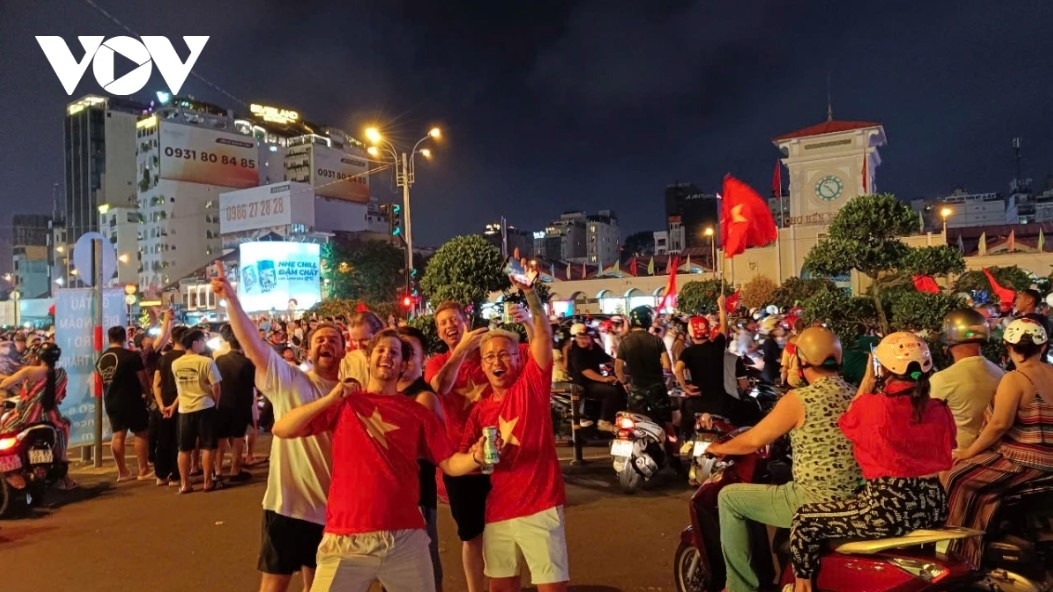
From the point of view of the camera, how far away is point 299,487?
3.66 metres

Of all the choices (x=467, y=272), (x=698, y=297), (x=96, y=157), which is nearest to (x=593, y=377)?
(x=467, y=272)

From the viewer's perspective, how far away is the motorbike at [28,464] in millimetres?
7160

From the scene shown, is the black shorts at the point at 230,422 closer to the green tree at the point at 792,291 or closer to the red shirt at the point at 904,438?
the red shirt at the point at 904,438

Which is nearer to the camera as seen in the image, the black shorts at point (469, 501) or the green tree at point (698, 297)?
the black shorts at point (469, 501)

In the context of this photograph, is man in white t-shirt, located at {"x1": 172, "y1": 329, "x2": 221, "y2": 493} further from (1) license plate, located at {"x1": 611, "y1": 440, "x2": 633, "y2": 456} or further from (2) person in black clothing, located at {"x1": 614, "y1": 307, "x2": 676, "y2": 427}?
(2) person in black clothing, located at {"x1": 614, "y1": 307, "x2": 676, "y2": 427}

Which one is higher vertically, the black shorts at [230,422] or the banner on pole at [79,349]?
the banner on pole at [79,349]

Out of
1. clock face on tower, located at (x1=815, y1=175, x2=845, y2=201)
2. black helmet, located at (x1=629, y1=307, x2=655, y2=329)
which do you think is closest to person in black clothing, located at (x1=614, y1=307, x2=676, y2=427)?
black helmet, located at (x1=629, y1=307, x2=655, y2=329)

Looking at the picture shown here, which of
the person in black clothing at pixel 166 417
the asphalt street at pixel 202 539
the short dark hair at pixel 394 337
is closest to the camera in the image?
the short dark hair at pixel 394 337

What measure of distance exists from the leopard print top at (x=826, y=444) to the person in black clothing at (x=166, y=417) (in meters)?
6.97

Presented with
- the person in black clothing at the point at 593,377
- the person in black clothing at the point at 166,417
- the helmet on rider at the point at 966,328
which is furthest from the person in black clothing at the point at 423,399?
the person in black clothing at the point at 166,417

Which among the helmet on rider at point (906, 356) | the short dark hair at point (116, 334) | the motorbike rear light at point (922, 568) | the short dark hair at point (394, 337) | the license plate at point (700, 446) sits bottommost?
the motorbike rear light at point (922, 568)

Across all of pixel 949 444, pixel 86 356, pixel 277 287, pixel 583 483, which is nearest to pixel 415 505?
pixel 949 444

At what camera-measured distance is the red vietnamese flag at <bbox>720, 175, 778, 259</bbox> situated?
1226 cm

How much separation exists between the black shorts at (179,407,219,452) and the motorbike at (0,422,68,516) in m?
1.25
